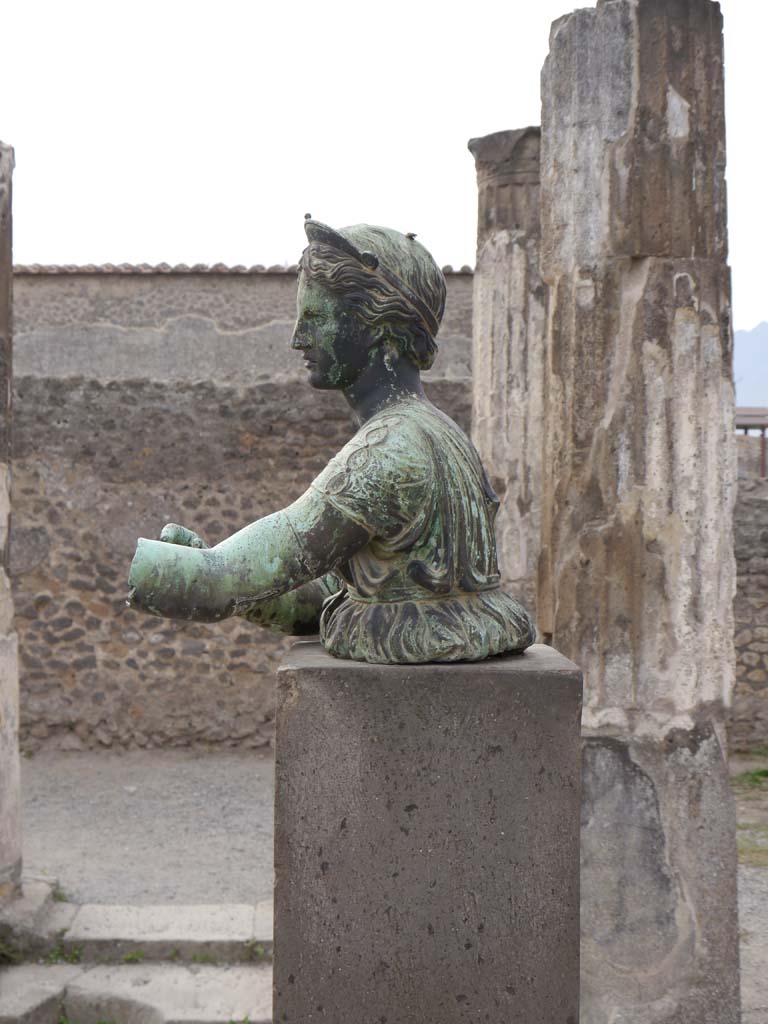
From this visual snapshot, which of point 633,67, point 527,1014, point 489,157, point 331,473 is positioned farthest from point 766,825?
point 331,473

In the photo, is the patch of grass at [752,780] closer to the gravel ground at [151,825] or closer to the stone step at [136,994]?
the gravel ground at [151,825]

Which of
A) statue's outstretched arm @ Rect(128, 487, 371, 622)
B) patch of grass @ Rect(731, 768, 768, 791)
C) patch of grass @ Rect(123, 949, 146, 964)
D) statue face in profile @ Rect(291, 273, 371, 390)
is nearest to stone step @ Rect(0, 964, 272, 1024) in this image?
patch of grass @ Rect(123, 949, 146, 964)

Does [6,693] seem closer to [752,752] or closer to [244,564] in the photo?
[244,564]

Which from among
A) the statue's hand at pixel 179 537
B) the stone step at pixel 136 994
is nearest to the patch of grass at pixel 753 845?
the stone step at pixel 136 994

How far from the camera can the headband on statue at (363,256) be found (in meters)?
2.11

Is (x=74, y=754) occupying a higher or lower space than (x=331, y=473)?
lower

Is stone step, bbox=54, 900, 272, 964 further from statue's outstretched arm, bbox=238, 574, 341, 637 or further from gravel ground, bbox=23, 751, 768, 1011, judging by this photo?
statue's outstretched arm, bbox=238, 574, 341, 637

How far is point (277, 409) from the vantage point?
898cm

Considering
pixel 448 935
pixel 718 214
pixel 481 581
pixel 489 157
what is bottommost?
pixel 448 935

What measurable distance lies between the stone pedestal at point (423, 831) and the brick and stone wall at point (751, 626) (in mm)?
6905

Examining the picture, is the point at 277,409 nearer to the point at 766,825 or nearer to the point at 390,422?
the point at 766,825

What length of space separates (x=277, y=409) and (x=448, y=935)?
283 inches

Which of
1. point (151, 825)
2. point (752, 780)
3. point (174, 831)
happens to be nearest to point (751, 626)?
point (752, 780)

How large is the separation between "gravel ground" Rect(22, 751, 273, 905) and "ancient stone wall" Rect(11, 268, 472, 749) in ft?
1.22
